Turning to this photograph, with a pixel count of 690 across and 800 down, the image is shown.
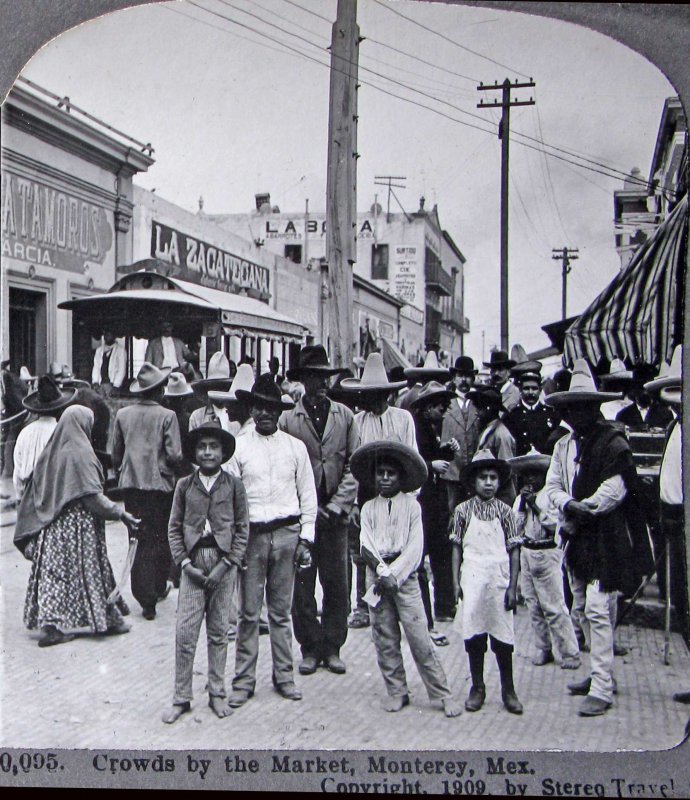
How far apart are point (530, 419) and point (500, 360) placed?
1.15 ft

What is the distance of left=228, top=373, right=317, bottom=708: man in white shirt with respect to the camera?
3.74 metres

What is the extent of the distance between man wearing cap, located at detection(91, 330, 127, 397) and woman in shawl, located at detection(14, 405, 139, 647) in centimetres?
17

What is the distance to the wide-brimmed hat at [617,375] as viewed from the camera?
12.6 feet

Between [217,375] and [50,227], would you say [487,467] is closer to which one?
[217,375]

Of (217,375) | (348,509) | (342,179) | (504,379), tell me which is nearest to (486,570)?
(348,509)

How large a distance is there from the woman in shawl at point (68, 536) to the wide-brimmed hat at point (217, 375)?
1.96ft

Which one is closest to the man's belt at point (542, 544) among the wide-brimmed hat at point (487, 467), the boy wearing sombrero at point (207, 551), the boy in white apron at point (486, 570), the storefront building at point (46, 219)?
the boy in white apron at point (486, 570)

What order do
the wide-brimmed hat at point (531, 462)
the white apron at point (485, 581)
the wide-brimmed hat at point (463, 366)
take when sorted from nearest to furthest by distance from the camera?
the white apron at point (485, 581) → the wide-brimmed hat at point (531, 462) → the wide-brimmed hat at point (463, 366)

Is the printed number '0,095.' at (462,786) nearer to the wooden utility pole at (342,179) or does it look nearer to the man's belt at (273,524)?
the man's belt at (273,524)

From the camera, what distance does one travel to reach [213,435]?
3.68 m

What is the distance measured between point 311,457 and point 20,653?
1679mm

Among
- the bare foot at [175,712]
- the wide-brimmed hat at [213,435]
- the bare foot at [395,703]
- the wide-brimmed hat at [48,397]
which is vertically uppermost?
the wide-brimmed hat at [48,397]

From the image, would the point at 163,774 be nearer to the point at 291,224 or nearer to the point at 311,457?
the point at 311,457

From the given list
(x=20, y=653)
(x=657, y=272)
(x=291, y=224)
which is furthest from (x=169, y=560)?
(x=657, y=272)
